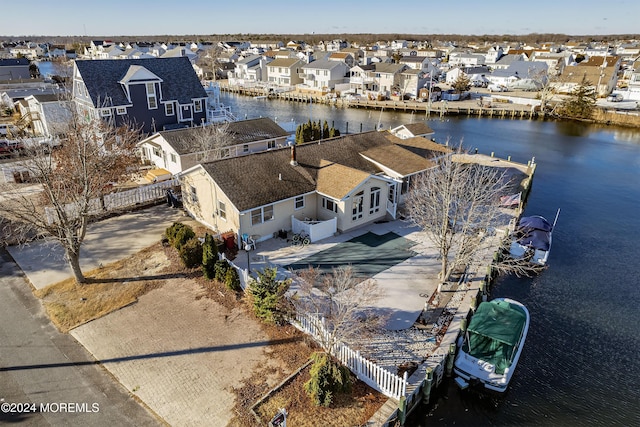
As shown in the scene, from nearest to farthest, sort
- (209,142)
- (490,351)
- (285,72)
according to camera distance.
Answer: (490,351) < (209,142) < (285,72)

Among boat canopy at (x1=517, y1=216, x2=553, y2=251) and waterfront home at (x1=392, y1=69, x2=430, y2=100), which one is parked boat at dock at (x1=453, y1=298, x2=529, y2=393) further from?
waterfront home at (x1=392, y1=69, x2=430, y2=100)

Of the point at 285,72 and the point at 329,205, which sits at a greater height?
the point at 285,72

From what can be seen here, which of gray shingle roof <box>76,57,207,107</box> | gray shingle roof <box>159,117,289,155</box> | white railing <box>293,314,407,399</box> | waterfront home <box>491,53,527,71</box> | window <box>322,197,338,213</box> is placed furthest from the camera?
waterfront home <box>491,53,527,71</box>

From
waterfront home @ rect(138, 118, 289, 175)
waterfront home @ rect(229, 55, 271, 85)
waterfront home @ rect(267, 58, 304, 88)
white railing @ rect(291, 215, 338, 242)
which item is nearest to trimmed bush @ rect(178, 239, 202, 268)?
white railing @ rect(291, 215, 338, 242)

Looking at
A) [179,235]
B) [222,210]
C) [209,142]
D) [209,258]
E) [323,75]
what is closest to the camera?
[209,258]

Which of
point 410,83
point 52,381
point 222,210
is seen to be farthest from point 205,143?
point 410,83

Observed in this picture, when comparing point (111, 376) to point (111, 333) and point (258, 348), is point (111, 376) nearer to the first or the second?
point (111, 333)

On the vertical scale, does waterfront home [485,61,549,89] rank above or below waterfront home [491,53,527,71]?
below

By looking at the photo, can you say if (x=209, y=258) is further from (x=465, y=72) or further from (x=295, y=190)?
(x=465, y=72)
